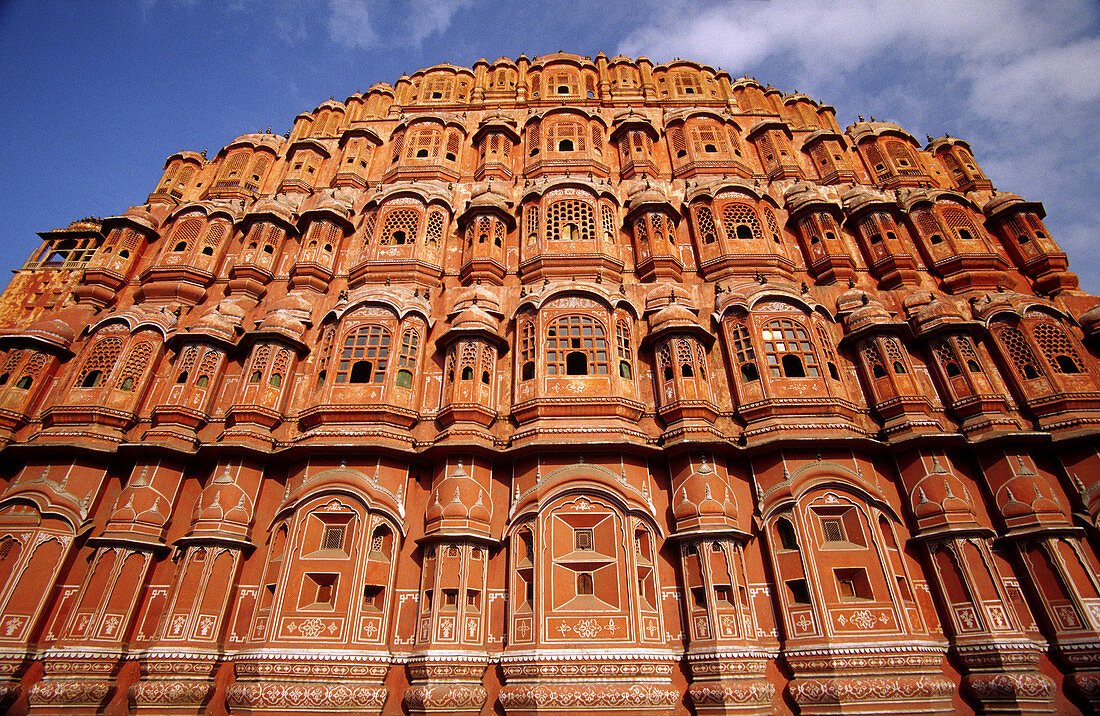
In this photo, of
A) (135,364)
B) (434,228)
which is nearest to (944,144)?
(434,228)

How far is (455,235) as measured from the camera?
20594mm

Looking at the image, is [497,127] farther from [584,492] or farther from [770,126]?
[584,492]

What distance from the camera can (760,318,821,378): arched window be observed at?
51.4 ft

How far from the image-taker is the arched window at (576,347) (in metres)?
15.7

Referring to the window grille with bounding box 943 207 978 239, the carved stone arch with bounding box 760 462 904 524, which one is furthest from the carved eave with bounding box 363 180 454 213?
the window grille with bounding box 943 207 978 239

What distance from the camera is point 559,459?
14125mm

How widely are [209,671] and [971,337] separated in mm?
20968

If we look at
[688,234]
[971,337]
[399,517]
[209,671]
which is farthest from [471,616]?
[971,337]

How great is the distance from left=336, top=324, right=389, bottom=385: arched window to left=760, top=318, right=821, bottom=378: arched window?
10.6 metres

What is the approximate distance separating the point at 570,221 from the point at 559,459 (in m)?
9.06

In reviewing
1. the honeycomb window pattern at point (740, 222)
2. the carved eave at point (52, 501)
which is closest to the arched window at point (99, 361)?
the carved eave at point (52, 501)

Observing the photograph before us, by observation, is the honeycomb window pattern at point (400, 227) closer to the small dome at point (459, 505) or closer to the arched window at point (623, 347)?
the arched window at point (623, 347)

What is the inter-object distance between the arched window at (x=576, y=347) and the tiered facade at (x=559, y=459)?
0.28ft

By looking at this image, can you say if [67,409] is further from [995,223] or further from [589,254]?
[995,223]
